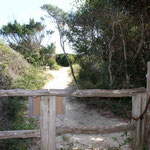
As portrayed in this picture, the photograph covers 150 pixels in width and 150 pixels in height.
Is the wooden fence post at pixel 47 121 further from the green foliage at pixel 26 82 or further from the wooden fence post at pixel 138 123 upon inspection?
the green foliage at pixel 26 82

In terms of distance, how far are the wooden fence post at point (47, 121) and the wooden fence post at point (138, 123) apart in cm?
136

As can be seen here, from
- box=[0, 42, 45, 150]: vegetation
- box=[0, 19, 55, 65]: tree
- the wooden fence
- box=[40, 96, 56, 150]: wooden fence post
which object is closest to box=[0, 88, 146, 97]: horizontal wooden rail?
the wooden fence

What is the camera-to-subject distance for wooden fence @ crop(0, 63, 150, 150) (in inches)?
96.0

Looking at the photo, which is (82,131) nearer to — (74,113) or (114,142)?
(114,142)

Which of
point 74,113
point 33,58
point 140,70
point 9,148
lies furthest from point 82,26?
point 33,58

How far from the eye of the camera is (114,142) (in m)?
3.69

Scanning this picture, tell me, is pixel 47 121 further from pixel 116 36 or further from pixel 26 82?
pixel 26 82

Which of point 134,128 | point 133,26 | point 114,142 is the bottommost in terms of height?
point 114,142

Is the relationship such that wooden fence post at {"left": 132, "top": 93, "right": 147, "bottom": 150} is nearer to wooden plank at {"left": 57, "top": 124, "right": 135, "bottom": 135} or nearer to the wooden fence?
the wooden fence

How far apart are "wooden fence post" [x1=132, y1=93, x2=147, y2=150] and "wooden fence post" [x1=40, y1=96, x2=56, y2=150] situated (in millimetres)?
1364

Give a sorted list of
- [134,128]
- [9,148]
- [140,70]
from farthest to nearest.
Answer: [140,70], [9,148], [134,128]

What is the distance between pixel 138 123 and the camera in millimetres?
2773

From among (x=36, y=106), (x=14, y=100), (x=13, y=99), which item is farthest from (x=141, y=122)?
(x=13, y=99)

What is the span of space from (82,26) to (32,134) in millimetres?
5483
